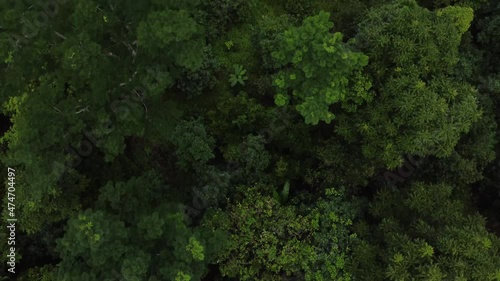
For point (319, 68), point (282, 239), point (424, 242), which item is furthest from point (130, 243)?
point (424, 242)

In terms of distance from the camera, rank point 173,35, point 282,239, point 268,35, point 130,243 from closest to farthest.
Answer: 1. point 173,35
2. point 130,243
3. point 282,239
4. point 268,35

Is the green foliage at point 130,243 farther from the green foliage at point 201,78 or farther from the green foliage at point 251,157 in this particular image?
the green foliage at point 201,78

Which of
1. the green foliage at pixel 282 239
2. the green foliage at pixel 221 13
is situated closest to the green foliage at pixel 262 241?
the green foliage at pixel 282 239

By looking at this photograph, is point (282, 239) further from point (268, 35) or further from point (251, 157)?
point (268, 35)

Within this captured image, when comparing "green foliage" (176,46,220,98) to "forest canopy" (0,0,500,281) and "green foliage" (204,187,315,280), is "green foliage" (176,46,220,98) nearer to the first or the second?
"forest canopy" (0,0,500,281)

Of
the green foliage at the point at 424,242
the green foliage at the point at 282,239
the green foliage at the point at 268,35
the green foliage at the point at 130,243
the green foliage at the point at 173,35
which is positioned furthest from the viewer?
the green foliage at the point at 268,35

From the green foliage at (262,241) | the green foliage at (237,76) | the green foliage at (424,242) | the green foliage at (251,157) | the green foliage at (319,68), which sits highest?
the green foliage at (319,68)

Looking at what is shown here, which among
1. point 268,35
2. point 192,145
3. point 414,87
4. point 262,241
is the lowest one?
point 262,241

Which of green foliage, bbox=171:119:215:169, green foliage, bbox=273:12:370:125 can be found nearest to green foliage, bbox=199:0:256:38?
green foliage, bbox=171:119:215:169

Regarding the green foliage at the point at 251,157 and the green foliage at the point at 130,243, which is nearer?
the green foliage at the point at 130,243
